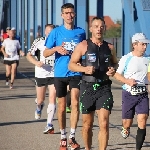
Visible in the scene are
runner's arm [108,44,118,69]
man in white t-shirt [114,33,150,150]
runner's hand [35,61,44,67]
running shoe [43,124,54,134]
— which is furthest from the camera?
runner's hand [35,61,44,67]

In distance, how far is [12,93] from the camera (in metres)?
19.1

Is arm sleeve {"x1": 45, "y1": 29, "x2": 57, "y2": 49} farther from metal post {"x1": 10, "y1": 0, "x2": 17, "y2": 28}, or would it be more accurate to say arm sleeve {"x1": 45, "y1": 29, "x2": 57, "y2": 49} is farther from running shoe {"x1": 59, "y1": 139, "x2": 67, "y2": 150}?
metal post {"x1": 10, "y1": 0, "x2": 17, "y2": 28}

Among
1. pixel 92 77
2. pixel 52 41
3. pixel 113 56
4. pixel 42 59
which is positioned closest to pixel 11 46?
pixel 42 59

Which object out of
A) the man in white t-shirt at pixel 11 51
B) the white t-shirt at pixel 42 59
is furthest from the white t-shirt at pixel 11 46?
the white t-shirt at pixel 42 59

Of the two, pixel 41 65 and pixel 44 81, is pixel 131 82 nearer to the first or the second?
pixel 41 65

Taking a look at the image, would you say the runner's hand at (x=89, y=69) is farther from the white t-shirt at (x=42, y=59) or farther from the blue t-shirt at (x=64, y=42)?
the white t-shirt at (x=42, y=59)

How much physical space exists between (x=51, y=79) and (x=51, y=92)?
582 millimetres

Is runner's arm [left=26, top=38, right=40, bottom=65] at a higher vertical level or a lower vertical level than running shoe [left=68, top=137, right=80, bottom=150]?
higher

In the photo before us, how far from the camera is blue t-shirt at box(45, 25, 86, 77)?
31.1ft

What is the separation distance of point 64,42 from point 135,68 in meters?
1.06

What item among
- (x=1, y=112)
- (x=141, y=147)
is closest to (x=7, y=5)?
(x=1, y=112)

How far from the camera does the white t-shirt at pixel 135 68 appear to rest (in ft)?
29.6

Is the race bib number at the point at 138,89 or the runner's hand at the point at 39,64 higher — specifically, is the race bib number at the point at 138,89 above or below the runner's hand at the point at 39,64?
below

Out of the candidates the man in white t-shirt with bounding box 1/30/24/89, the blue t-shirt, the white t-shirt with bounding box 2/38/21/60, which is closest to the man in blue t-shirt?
the blue t-shirt
